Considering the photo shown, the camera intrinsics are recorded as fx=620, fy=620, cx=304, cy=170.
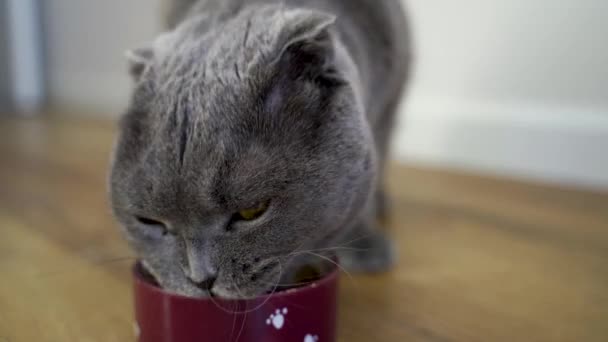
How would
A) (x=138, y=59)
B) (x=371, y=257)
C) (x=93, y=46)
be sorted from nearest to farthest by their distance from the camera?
(x=138, y=59) → (x=371, y=257) → (x=93, y=46)

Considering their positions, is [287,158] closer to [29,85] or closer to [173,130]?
[173,130]

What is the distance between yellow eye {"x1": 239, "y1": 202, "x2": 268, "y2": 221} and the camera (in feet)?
2.30

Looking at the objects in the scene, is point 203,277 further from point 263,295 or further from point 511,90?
point 511,90

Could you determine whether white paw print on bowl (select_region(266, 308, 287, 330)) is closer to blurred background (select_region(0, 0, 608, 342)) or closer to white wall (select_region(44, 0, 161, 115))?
blurred background (select_region(0, 0, 608, 342))

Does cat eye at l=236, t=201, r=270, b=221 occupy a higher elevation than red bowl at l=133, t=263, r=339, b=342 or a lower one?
higher

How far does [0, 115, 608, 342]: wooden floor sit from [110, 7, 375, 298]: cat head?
0.20 m

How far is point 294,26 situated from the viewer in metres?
0.75

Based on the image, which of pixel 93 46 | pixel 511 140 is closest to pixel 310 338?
pixel 511 140

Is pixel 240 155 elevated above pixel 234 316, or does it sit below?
above

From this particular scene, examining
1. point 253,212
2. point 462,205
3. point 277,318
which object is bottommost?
point 462,205

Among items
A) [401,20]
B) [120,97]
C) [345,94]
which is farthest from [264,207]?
[120,97]

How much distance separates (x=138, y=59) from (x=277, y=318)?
406mm

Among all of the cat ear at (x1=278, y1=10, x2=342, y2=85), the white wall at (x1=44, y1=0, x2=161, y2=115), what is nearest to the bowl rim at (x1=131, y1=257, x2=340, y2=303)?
the cat ear at (x1=278, y1=10, x2=342, y2=85)

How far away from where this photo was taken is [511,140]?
1882 mm
